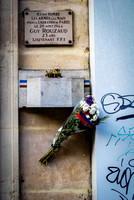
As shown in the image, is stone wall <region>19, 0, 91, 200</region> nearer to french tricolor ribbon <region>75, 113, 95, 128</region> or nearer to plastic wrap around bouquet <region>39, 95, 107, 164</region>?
plastic wrap around bouquet <region>39, 95, 107, 164</region>

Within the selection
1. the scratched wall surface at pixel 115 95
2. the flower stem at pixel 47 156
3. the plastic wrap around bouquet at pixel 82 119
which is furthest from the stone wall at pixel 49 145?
the scratched wall surface at pixel 115 95

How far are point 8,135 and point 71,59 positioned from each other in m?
1.54

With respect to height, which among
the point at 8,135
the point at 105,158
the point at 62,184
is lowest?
the point at 62,184

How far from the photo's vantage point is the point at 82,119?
9.80ft

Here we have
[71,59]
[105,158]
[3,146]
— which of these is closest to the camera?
[105,158]

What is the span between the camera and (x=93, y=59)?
3330 millimetres

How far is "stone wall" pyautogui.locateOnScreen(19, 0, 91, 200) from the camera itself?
3.48m

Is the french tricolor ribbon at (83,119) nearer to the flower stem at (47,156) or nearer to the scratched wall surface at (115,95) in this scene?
the scratched wall surface at (115,95)

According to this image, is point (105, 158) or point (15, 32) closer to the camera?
point (105, 158)

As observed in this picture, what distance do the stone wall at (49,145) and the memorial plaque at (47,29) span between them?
11 cm

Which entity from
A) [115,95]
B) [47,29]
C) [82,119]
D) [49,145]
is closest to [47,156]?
[49,145]

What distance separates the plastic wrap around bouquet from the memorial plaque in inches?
42.4

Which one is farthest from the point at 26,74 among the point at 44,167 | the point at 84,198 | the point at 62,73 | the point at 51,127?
the point at 84,198

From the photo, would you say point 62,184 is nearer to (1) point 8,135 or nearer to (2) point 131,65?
(1) point 8,135
